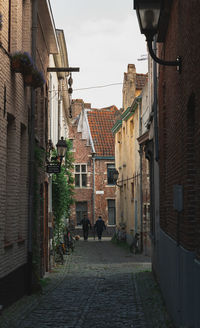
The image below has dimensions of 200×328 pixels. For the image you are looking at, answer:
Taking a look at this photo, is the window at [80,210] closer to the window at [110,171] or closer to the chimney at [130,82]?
the window at [110,171]

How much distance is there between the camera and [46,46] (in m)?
17.2

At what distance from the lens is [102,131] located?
45.7 meters

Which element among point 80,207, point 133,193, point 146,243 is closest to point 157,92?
point 146,243

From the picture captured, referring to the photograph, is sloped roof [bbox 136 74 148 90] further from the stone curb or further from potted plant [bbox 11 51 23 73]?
potted plant [bbox 11 51 23 73]

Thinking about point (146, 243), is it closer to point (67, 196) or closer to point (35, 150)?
point (67, 196)

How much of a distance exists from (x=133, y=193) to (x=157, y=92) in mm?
15311

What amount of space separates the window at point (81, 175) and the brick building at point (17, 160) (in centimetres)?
3053

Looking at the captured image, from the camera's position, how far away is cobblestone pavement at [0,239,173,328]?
8.83 m

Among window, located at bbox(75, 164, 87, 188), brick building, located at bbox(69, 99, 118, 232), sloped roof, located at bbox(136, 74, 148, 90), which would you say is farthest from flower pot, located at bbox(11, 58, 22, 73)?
window, located at bbox(75, 164, 87, 188)

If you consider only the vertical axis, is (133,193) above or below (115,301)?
above

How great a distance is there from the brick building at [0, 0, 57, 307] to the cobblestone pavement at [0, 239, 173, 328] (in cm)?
55

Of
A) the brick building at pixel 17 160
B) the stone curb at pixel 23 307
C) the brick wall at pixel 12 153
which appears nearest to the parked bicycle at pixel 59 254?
the stone curb at pixel 23 307

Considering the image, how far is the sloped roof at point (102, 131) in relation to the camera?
148 feet

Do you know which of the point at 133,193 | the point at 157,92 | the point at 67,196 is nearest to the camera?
the point at 157,92
